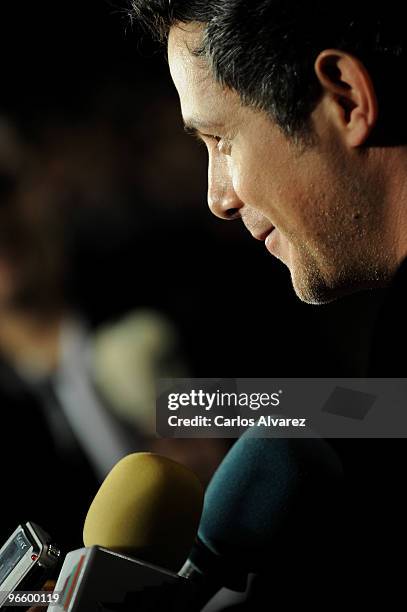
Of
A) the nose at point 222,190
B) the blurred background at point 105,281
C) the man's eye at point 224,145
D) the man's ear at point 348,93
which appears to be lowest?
the blurred background at point 105,281

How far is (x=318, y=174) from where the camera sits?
76 centimetres

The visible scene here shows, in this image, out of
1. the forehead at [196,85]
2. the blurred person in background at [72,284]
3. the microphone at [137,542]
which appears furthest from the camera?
the blurred person in background at [72,284]

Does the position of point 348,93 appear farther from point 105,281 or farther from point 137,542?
point 105,281

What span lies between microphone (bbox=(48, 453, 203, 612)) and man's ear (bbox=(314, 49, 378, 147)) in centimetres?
40

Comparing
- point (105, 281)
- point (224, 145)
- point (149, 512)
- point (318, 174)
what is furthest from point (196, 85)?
point (105, 281)

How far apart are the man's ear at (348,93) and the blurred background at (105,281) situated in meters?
1.16

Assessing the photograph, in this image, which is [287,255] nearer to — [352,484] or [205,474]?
[352,484]

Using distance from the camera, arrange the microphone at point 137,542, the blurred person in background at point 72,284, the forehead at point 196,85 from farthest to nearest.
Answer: the blurred person in background at point 72,284, the forehead at point 196,85, the microphone at point 137,542

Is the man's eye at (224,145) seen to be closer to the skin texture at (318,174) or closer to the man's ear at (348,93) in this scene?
the skin texture at (318,174)

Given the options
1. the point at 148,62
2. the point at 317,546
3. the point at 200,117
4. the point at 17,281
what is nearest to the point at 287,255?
the point at 200,117

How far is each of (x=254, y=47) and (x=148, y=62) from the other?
5.29 ft

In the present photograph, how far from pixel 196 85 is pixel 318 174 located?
0.58 feet

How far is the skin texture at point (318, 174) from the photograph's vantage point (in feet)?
2.39

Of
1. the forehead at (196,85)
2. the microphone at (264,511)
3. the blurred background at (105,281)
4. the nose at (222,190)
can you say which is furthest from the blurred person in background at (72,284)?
the forehead at (196,85)
